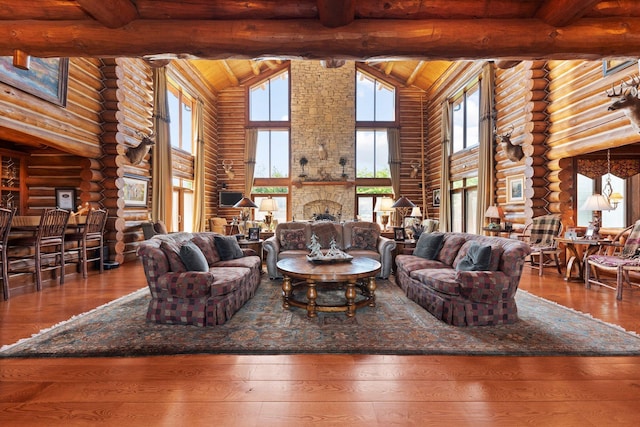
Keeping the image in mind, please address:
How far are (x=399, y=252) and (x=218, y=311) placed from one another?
A: 3695 mm

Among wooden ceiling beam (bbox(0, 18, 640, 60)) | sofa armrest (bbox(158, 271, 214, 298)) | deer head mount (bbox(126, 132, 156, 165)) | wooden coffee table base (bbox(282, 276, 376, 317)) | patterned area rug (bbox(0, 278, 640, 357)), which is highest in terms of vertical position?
wooden ceiling beam (bbox(0, 18, 640, 60))

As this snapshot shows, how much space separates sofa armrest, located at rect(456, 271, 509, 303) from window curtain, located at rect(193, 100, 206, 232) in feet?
28.6

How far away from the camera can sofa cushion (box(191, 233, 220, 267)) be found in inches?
170

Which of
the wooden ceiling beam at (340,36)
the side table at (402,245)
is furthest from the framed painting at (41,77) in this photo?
the side table at (402,245)

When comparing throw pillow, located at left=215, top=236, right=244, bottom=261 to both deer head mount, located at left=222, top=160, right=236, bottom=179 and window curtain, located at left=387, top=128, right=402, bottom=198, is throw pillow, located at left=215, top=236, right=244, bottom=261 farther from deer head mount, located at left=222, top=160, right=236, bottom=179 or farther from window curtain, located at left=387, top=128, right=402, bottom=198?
window curtain, located at left=387, top=128, right=402, bottom=198

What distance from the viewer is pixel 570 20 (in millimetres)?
2854

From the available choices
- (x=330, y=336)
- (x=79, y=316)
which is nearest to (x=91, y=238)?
(x=79, y=316)

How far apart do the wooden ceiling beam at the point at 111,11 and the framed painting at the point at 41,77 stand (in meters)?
2.70

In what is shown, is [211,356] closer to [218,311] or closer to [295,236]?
[218,311]

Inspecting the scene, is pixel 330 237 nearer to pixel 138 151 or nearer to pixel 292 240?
pixel 292 240

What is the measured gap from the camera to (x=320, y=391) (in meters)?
2.05

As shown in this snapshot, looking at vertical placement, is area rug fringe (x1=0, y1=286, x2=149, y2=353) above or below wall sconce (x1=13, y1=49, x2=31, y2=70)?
below

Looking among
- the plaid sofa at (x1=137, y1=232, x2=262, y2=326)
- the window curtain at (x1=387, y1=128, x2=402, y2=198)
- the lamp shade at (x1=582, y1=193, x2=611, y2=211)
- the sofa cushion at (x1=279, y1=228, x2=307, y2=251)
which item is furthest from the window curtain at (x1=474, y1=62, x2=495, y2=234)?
the plaid sofa at (x1=137, y1=232, x2=262, y2=326)

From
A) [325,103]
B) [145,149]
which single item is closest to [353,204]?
[325,103]
